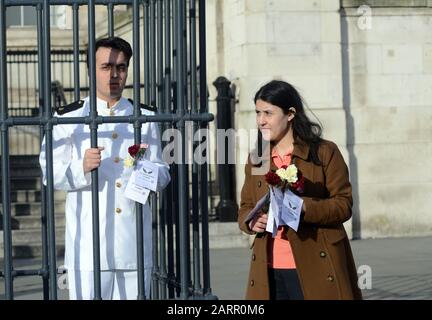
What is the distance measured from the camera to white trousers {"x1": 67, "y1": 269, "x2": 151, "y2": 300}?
6477 millimetres

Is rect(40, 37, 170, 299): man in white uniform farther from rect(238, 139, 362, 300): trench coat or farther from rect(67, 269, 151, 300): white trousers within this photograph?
rect(238, 139, 362, 300): trench coat

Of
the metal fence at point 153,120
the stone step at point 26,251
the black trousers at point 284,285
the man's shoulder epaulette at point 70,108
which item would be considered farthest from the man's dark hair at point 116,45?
the stone step at point 26,251


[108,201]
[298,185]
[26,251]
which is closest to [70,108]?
[108,201]

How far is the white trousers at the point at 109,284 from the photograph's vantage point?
255 inches

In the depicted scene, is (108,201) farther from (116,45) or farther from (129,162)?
(116,45)

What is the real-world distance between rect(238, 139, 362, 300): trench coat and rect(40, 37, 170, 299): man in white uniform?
0.60m

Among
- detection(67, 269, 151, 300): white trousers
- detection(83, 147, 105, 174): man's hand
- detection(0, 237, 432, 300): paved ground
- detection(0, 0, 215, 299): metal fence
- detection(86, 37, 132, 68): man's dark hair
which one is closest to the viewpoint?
detection(0, 0, 215, 299): metal fence

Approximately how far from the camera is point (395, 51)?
16.7 meters

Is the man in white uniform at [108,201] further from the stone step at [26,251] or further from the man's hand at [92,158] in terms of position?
the stone step at [26,251]

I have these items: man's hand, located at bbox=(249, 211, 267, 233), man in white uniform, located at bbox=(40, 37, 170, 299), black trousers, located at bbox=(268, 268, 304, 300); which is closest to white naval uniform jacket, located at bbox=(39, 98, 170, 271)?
man in white uniform, located at bbox=(40, 37, 170, 299)

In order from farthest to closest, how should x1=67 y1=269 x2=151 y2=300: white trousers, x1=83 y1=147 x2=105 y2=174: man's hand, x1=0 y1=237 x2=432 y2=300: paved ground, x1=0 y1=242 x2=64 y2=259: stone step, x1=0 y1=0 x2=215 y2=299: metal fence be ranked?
x1=0 y1=242 x2=64 y2=259: stone step, x1=0 y1=237 x2=432 y2=300: paved ground, x1=67 y1=269 x2=151 y2=300: white trousers, x1=83 y1=147 x2=105 y2=174: man's hand, x1=0 y1=0 x2=215 y2=299: metal fence

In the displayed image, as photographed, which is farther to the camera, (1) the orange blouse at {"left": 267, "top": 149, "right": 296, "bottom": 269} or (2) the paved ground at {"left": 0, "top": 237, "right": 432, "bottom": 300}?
(2) the paved ground at {"left": 0, "top": 237, "right": 432, "bottom": 300}

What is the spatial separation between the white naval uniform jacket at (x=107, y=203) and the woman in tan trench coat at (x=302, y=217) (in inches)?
23.1

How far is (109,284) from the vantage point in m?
6.57
